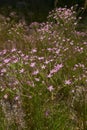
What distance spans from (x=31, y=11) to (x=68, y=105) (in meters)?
5.82

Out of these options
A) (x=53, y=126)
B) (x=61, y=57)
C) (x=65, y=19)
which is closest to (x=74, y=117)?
(x=53, y=126)

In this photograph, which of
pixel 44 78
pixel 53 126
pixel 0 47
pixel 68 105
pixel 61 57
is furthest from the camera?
pixel 0 47

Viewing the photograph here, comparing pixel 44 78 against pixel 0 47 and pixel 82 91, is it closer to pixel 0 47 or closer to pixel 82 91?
pixel 82 91

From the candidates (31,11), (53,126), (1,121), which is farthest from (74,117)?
(31,11)

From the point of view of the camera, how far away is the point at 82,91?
3.34 m

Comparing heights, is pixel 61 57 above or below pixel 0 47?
below

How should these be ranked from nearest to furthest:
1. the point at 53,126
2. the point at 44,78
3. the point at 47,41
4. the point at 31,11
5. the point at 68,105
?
the point at 53,126
the point at 68,105
the point at 44,78
the point at 47,41
the point at 31,11

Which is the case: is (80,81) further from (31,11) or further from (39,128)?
(31,11)

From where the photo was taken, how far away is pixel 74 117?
342 centimetres

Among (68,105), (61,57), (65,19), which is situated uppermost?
(65,19)

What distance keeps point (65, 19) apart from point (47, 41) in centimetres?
60

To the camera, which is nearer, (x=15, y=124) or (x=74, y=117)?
(x=15, y=124)

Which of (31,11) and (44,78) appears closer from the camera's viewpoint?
(44,78)

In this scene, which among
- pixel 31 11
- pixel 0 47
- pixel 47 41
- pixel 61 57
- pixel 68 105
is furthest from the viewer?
pixel 31 11
